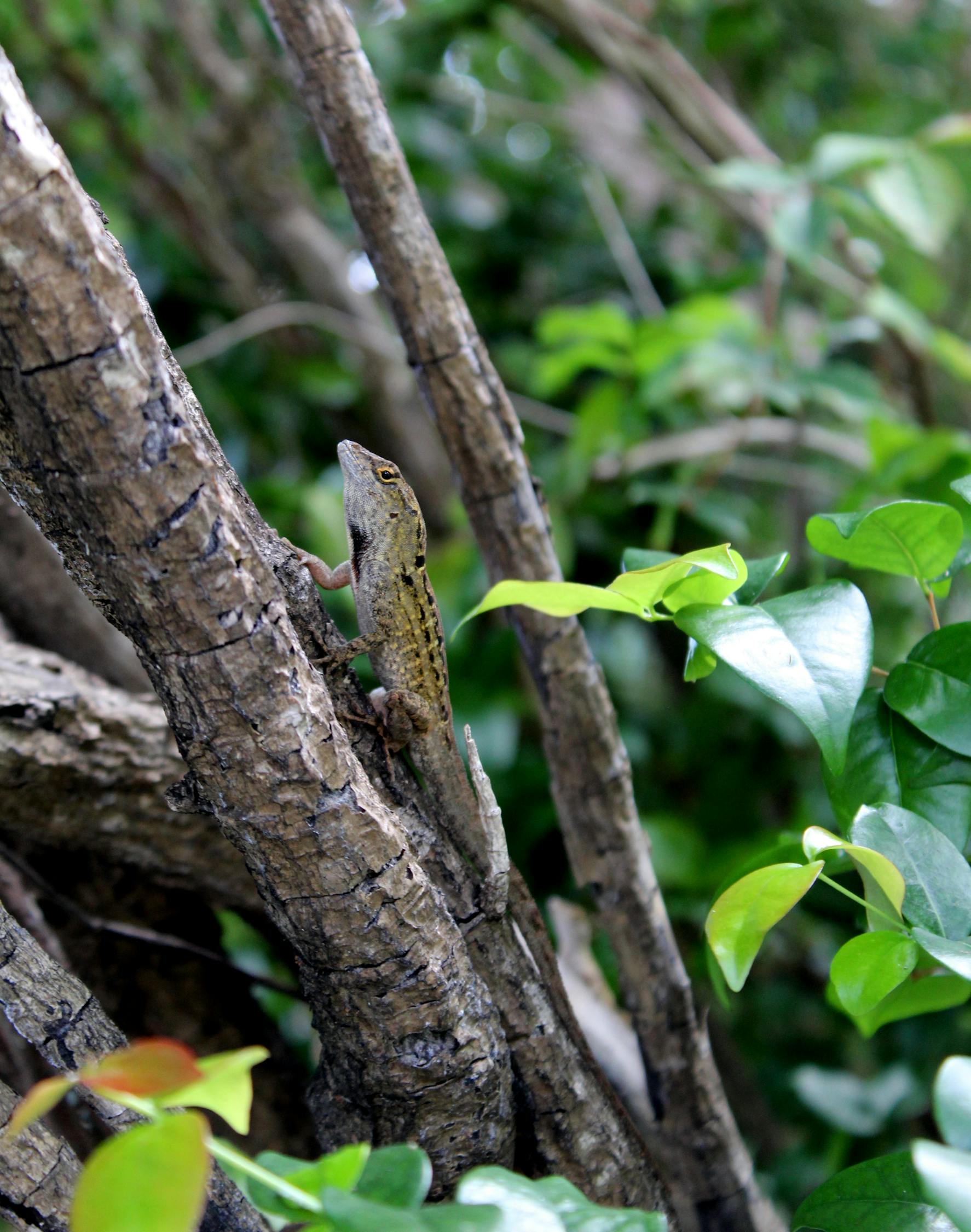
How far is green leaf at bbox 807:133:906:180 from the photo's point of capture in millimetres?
1965

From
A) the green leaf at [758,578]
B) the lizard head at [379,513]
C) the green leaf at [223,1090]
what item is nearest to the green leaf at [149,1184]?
the green leaf at [223,1090]

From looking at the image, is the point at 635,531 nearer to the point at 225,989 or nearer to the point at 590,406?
the point at 590,406

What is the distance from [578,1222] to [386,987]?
0.31 metres

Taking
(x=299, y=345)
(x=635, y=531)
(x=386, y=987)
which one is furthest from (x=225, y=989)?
(x=299, y=345)

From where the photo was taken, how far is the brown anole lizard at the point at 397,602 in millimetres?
1413

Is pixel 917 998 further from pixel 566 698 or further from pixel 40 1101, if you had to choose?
pixel 40 1101

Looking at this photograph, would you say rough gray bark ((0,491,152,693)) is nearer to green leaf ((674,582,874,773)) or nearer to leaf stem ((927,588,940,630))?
green leaf ((674,582,874,773))

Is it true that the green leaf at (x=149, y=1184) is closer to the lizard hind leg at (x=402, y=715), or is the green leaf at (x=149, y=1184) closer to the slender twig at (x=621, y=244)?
the lizard hind leg at (x=402, y=715)

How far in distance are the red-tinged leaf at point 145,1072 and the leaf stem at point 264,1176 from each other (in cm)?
4

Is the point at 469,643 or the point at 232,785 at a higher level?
the point at 232,785

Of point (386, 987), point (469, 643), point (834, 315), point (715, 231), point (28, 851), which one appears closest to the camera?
point (386, 987)

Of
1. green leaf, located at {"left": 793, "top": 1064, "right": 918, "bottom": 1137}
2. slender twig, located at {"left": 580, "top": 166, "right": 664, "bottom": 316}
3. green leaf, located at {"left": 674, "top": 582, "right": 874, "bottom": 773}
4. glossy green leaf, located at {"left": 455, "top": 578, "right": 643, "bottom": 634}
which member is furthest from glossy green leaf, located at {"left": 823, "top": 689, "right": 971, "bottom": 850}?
slender twig, located at {"left": 580, "top": 166, "right": 664, "bottom": 316}

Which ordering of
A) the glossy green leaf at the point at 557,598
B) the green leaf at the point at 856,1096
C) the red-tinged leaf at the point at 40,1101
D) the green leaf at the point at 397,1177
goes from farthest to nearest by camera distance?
1. the green leaf at the point at 856,1096
2. the glossy green leaf at the point at 557,598
3. the green leaf at the point at 397,1177
4. the red-tinged leaf at the point at 40,1101

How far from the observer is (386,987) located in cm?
86
